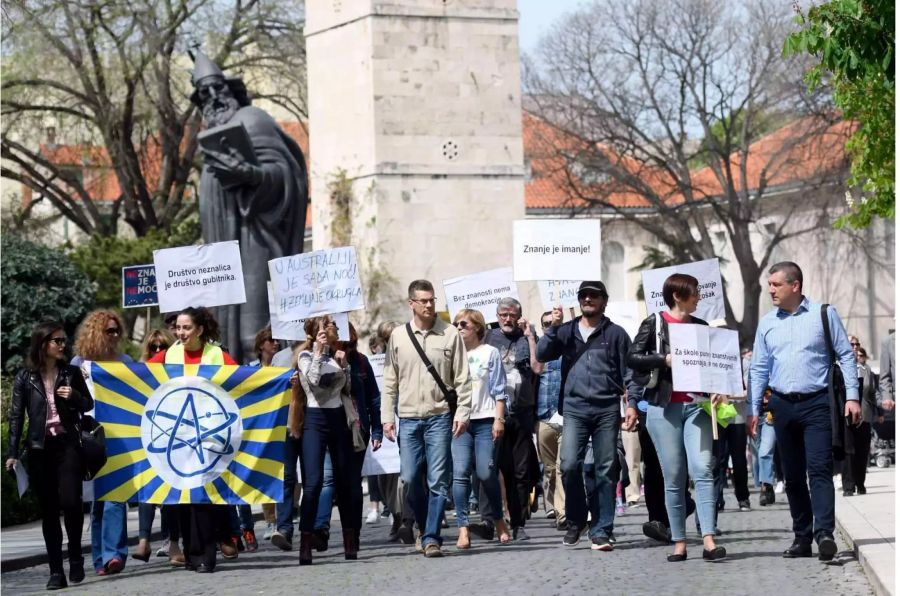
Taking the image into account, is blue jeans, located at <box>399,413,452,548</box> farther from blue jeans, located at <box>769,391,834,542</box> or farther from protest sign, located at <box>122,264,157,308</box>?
protest sign, located at <box>122,264,157,308</box>

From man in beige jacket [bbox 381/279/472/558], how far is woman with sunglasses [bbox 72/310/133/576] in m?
1.82

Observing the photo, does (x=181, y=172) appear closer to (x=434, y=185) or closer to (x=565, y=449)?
(x=434, y=185)

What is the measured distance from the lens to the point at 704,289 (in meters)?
15.6

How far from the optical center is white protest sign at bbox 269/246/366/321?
13992 millimetres

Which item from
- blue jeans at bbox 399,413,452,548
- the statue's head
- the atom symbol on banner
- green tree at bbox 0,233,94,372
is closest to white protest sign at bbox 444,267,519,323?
the statue's head

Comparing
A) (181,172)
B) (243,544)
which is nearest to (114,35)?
(181,172)

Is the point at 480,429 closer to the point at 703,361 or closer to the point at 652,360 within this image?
the point at 652,360

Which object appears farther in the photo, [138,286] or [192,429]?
[138,286]

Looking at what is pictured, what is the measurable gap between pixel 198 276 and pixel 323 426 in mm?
2160

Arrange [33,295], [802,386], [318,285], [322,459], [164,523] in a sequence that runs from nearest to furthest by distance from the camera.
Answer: [802,386], [322,459], [318,285], [164,523], [33,295]

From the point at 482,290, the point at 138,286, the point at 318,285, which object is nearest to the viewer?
the point at 318,285

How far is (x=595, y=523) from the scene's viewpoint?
13711 mm

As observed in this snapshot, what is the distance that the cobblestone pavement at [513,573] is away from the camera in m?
11.2

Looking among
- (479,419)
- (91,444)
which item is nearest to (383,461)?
(479,419)
